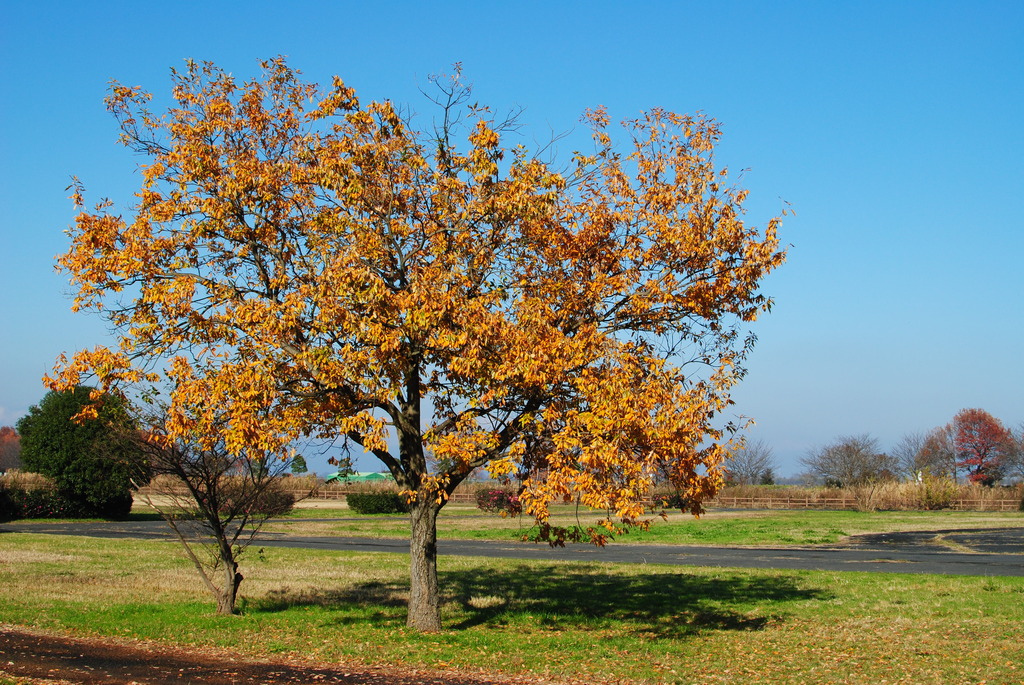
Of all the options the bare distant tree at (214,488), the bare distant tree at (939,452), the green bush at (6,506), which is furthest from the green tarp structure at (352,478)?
the bare distant tree at (939,452)

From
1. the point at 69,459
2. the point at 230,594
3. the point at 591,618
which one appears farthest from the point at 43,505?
the point at 591,618

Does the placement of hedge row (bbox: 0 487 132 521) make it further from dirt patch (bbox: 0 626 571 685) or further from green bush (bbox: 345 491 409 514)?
dirt patch (bbox: 0 626 571 685)

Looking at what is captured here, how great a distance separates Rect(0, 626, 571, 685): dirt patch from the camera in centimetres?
943

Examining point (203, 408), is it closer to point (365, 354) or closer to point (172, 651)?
point (365, 354)

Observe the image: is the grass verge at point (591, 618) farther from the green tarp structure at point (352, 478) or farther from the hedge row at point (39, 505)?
the hedge row at point (39, 505)

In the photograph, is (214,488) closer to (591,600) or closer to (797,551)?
(591,600)

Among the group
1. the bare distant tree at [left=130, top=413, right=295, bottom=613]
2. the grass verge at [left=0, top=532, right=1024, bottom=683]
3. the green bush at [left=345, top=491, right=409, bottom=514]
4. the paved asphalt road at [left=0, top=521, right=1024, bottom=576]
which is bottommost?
the paved asphalt road at [left=0, top=521, right=1024, bottom=576]

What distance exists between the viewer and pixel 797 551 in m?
27.3

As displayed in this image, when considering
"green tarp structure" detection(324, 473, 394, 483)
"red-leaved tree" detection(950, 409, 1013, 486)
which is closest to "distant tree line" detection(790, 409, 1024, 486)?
"red-leaved tree" detection(950, 409, 1013, 486)

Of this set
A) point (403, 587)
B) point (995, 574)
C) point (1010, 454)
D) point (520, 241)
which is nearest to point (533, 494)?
point (520, 241)

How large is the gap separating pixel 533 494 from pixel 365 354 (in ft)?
9.76

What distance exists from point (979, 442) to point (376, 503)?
76.3 metres

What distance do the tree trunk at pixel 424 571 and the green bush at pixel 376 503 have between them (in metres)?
36.0

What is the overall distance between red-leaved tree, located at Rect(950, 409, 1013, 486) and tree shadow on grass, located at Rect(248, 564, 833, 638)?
8646 cm
